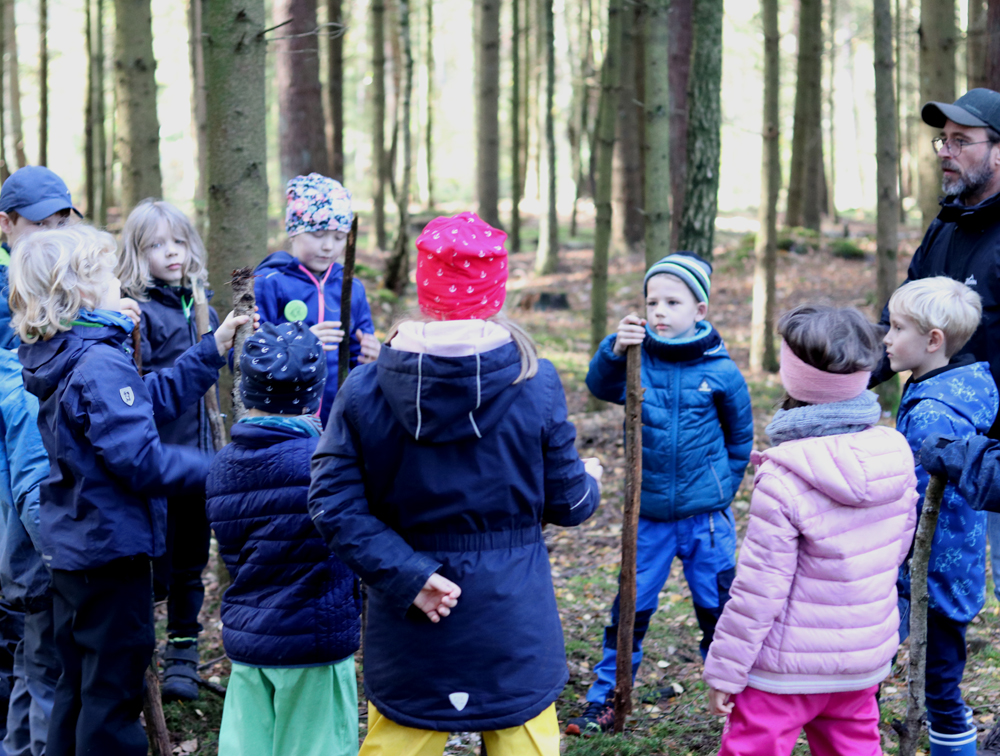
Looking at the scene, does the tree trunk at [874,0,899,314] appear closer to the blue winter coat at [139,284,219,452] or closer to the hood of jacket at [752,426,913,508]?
the hood of jacket at [752,426,913,508]

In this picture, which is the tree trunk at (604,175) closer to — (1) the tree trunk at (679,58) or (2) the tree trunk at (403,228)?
(2) the tree trunk at (403,228)

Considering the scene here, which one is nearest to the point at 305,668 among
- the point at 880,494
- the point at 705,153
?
the point at 880,494

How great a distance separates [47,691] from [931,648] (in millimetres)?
3246

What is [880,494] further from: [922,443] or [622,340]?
[622,340]

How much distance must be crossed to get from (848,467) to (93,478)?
2355 mm

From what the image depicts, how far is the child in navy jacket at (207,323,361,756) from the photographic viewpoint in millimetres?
2785

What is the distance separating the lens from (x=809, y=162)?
57.1 feet

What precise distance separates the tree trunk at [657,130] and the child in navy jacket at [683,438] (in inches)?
104

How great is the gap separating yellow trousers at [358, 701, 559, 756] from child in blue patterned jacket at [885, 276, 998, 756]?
1.57 m

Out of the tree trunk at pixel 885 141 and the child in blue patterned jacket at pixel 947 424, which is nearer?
the child in blue patterned jacket at pixel 947 424

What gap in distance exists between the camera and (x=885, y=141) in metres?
8.70

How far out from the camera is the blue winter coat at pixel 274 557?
278cm

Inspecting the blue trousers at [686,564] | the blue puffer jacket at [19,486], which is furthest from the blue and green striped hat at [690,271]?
the blue puffer jacket at [19,486]

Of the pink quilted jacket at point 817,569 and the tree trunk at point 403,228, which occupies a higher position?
the tree trunk at point 403,228
